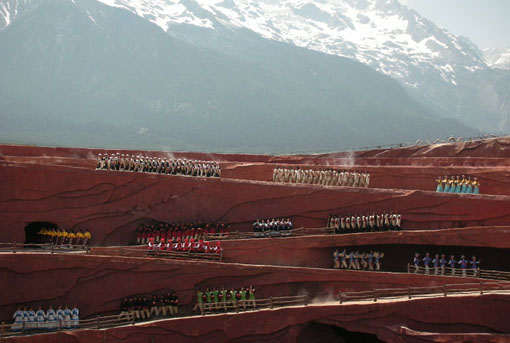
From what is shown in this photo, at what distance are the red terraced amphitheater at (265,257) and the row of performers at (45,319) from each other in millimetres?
728

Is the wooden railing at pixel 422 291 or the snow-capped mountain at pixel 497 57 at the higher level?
the snow-capped mountain at pixel 497 57

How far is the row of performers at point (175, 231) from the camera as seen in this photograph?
29609 millimetres

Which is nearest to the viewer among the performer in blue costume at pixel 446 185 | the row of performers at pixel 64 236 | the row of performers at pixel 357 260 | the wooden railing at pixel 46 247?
the wooden railing at pixel 46 247

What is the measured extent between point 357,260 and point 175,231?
8.07 m

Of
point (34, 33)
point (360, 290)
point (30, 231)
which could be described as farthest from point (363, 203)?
point (34, 33)

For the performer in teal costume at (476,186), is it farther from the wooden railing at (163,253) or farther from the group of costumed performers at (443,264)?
the wooden railing at (163,253)

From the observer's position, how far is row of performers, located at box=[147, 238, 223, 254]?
90.4 feet

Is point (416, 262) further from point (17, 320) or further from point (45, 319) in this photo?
point (17, 320)

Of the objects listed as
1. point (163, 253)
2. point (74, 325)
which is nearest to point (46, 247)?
point (74, 325)

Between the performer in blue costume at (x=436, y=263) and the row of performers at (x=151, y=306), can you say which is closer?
the row of performers at (x=151, y=306)

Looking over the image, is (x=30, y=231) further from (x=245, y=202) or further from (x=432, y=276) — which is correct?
(x=432, y=276)

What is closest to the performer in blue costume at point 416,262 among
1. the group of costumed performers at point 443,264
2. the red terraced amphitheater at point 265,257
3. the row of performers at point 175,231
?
the group of costumed performers at point 443,264

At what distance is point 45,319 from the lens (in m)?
24.5

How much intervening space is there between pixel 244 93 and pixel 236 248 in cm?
5969
